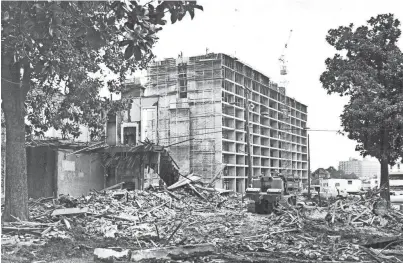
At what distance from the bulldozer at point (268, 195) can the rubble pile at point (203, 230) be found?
822 millimetres

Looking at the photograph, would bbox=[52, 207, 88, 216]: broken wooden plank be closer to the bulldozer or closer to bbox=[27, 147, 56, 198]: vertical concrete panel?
the bulldozer

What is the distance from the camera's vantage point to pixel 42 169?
28.0 meters

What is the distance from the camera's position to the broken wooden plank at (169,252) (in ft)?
31.5

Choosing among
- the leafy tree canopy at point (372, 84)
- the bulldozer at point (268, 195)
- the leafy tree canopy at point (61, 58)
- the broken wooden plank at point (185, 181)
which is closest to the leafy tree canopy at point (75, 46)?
the leafy tree canopy at point (61, 58)

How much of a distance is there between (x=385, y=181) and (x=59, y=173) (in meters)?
19.1

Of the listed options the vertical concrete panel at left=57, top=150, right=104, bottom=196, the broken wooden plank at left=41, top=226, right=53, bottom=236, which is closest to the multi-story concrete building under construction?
the vertical concrete panel at left=57, top=150, right=104, bottom=196

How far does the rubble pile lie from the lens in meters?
11.0

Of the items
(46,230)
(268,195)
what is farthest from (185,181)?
(46,230)

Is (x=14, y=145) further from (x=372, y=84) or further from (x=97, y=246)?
(x=372, y=84)

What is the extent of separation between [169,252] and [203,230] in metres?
6.14

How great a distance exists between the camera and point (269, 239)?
13.6 meters

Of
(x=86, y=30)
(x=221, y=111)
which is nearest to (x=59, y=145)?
(x=86, y=30)

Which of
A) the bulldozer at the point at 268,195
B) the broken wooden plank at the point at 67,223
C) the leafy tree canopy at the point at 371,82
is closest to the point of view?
the broken wooden plank at the point at 67,223

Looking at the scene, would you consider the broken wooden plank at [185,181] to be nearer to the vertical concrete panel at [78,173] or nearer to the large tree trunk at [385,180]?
the vertical concrete panel at [78,173]
